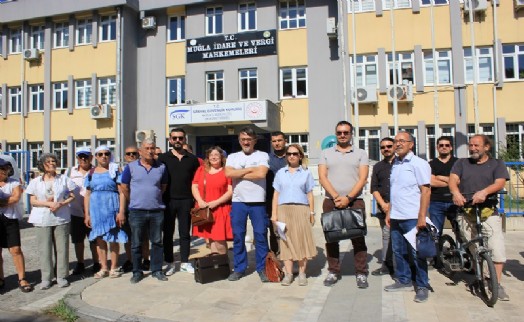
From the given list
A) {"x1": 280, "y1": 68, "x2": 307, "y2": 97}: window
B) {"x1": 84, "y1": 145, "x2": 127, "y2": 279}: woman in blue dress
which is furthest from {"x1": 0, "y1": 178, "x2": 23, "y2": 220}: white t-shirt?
{"x1": 280, "y1": 68, "x2": 307, "y2": 97}: window

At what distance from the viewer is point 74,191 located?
20.9 feet

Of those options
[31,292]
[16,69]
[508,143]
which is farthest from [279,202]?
[16,69]

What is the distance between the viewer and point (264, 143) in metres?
21.3

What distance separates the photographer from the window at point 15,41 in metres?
25.1

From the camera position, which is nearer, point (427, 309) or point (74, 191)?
point (427, 309)

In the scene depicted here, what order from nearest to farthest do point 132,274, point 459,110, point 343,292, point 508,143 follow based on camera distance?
point 343,292 < point 132,274 < point 508,143 < point 459,110

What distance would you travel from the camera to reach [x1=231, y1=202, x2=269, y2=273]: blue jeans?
5.94 m

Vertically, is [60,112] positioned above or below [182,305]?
above

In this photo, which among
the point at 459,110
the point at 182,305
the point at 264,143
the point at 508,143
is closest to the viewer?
the point at 182,305

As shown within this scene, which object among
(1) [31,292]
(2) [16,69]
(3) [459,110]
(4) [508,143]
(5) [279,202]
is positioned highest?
(2) [16,69]

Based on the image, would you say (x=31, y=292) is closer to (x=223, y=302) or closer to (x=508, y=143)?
(x=223, y=302)

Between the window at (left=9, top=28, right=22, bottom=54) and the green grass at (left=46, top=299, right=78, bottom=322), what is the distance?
80.9 feet

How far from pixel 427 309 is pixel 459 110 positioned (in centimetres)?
1573

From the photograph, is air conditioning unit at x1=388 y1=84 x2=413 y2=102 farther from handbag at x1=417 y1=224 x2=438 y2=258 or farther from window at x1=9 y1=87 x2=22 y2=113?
window at x1=9 y1=87 x2=22 y2=113
